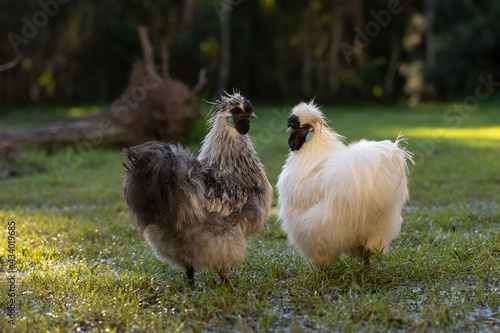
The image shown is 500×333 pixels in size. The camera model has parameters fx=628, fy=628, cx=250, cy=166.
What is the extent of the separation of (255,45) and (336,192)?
28461 millimetres

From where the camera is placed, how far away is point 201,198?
423 cm

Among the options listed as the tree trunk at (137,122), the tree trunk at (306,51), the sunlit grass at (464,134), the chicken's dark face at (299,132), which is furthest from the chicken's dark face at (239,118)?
the tree trunk at (306,51)

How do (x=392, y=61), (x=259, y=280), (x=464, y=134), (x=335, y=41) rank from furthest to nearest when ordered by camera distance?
(x=392, y=61)
(x=335, y=41)
(x=464, y=134)
(x=259, y=280)

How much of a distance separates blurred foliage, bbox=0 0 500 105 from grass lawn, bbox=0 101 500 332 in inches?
788

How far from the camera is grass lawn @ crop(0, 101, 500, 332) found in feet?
12.5

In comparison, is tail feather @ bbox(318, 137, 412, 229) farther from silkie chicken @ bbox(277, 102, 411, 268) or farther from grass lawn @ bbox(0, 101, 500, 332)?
grass lawn @ bbox(0, 101, 500, 332)

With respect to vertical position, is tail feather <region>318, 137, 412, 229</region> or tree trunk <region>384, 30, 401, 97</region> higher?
tree trunk <region>384, 30, 401, 97</region>

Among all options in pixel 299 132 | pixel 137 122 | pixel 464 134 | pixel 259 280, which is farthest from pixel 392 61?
pixel 259 280

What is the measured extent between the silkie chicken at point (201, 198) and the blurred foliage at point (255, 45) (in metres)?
23.6

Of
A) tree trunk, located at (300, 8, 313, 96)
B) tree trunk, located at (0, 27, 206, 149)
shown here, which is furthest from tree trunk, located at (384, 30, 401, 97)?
tree trunk, located at (0, 27, 206, 149)

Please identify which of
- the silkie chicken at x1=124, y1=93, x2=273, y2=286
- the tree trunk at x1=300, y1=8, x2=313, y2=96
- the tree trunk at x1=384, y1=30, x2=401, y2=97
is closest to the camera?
the silkie chicken at x1=124, y1=93, x2=273, y2=286

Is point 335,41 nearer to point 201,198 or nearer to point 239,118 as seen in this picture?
point 239,118

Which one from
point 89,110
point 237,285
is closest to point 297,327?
point 237,285

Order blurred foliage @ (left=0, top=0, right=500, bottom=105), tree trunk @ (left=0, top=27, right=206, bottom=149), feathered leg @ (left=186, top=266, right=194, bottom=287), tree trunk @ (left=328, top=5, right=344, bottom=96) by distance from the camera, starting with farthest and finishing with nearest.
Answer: tree trunk @ (left=328, top=5, right=344, bottom=96), blurred foliage @ (left=0, top=0, right=500, bottom=105), tree trunk @ (left=0, top=27, right=206, bottom=149), feathered leg @ (left=186, top=266, right=194, bottom=287)
